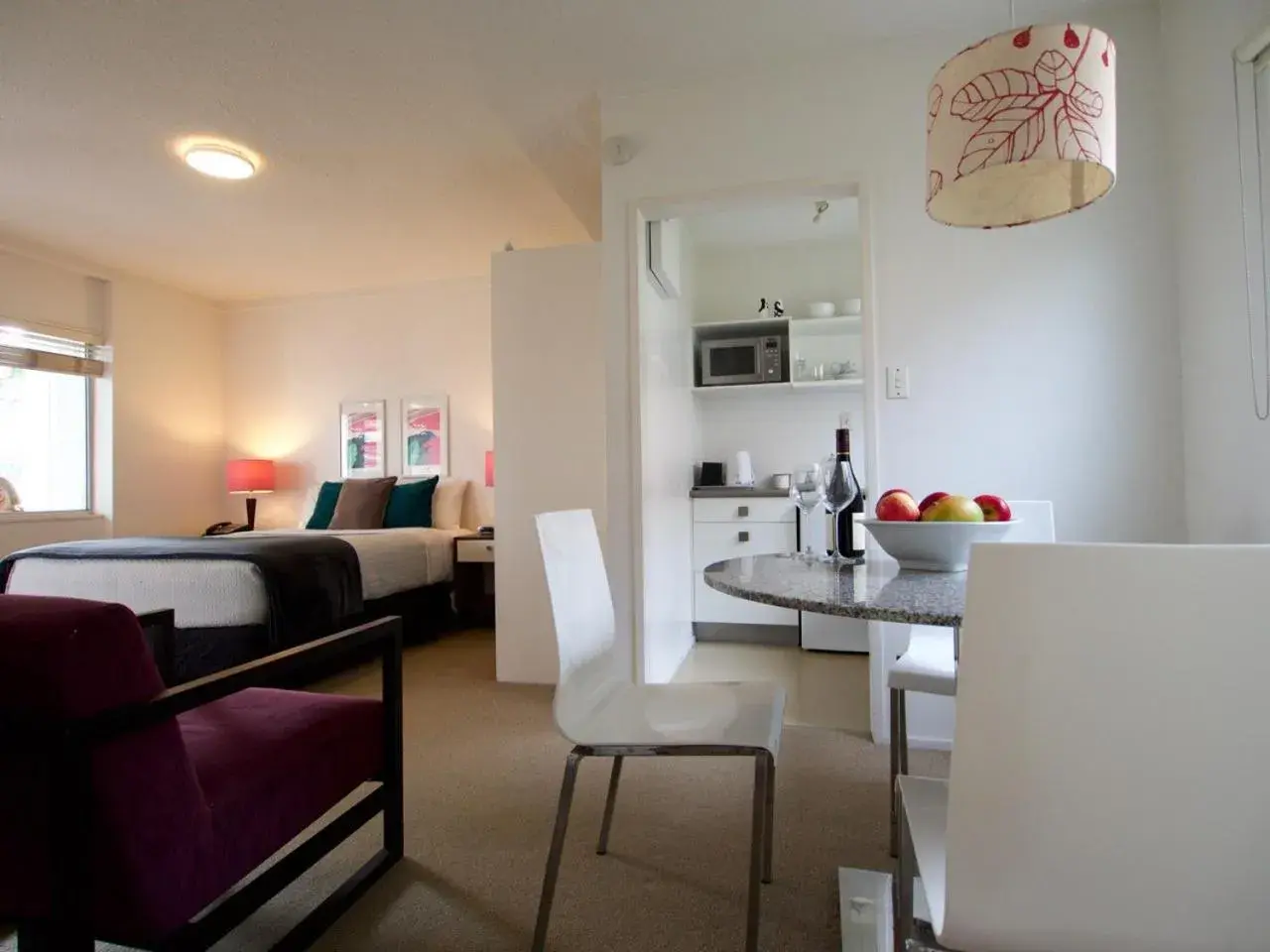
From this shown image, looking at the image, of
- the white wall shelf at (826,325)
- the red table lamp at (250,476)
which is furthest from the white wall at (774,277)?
the red table lamp at (250,476)

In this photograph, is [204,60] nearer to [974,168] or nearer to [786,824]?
[974,168]

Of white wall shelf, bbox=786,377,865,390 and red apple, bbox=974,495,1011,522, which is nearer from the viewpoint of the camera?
red apple, bbox=974,495,1011,522

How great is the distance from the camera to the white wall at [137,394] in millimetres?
4297

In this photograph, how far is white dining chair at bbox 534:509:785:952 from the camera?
1.17m

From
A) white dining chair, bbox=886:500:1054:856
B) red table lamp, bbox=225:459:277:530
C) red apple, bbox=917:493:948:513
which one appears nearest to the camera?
red apple, bbox=917:493:948:513

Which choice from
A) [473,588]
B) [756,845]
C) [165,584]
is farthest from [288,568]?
[756,845]

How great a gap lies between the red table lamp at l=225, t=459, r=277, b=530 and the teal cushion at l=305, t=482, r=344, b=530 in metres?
0.72

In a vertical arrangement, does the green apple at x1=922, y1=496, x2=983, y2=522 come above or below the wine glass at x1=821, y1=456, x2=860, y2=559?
below

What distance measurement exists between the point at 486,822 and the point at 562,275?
7.97 ft

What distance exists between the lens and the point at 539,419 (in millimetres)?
3229

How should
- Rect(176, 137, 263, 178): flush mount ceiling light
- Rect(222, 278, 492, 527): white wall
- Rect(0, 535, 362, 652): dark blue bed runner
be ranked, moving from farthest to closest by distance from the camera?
Rect(222, 278, 492, 527): white wall < Rect(176, 137, 263, 178): flush mount ceiling light < Rect(0, 535, 362, 652): dark blue bed runner

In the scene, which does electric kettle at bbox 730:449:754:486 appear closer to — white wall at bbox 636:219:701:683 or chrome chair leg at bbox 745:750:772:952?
white wall at bbox 636:219:701:683

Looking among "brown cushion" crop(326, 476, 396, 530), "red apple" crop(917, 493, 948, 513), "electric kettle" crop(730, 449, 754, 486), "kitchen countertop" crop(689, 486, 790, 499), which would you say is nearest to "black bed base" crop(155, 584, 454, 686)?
"brown cushion" crop(326, 476, 396, 530)

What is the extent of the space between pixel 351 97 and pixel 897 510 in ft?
8.99
